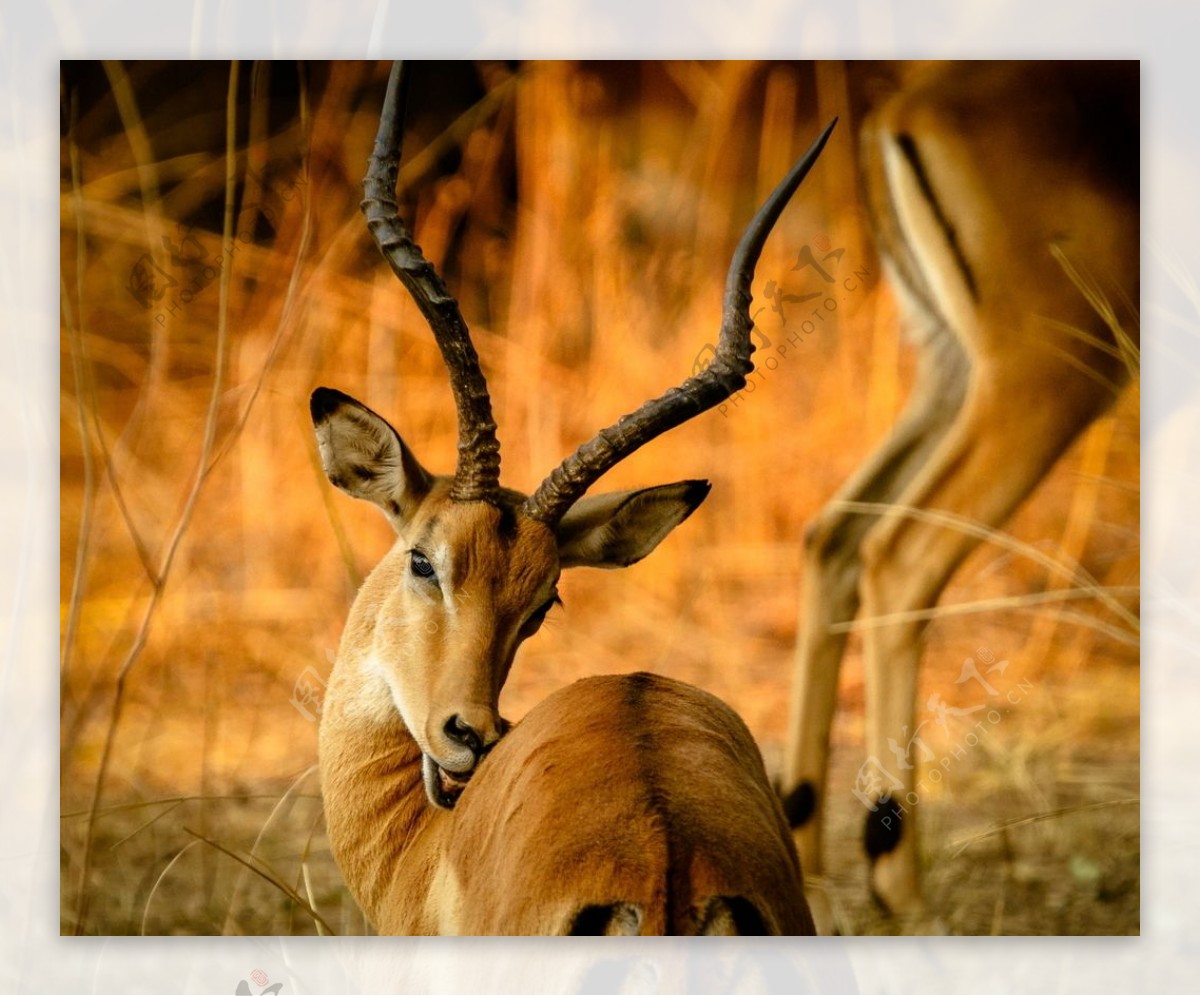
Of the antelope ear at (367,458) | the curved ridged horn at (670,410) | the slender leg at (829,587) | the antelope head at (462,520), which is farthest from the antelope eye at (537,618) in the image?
the slender leg at (829,587)

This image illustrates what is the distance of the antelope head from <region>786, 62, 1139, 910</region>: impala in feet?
1.12

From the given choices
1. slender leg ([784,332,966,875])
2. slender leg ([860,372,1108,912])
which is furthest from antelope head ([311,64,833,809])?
slender leg ([860,372,1108,912])

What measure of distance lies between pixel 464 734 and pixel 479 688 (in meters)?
0.08

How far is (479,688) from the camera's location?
95.5 inches

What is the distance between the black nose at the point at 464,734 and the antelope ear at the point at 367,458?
16.7 inches

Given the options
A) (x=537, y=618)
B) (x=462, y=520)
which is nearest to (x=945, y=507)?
(x=537, y=618)

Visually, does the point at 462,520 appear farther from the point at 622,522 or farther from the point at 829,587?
the point at 829,587

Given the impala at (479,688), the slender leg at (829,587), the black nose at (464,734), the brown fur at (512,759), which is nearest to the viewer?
the brown fur at (512,759)

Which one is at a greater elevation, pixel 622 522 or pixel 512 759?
pixel 622 522

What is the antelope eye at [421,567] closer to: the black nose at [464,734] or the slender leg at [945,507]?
the black nose at [464,734]

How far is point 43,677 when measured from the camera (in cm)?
275

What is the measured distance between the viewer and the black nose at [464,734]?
239 centimetres

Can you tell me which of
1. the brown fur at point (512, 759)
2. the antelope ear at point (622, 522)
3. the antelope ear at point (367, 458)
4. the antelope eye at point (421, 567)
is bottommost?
the brown fur at point (512, 759)

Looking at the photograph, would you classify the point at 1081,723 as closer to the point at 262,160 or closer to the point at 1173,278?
the point at 1173,278
